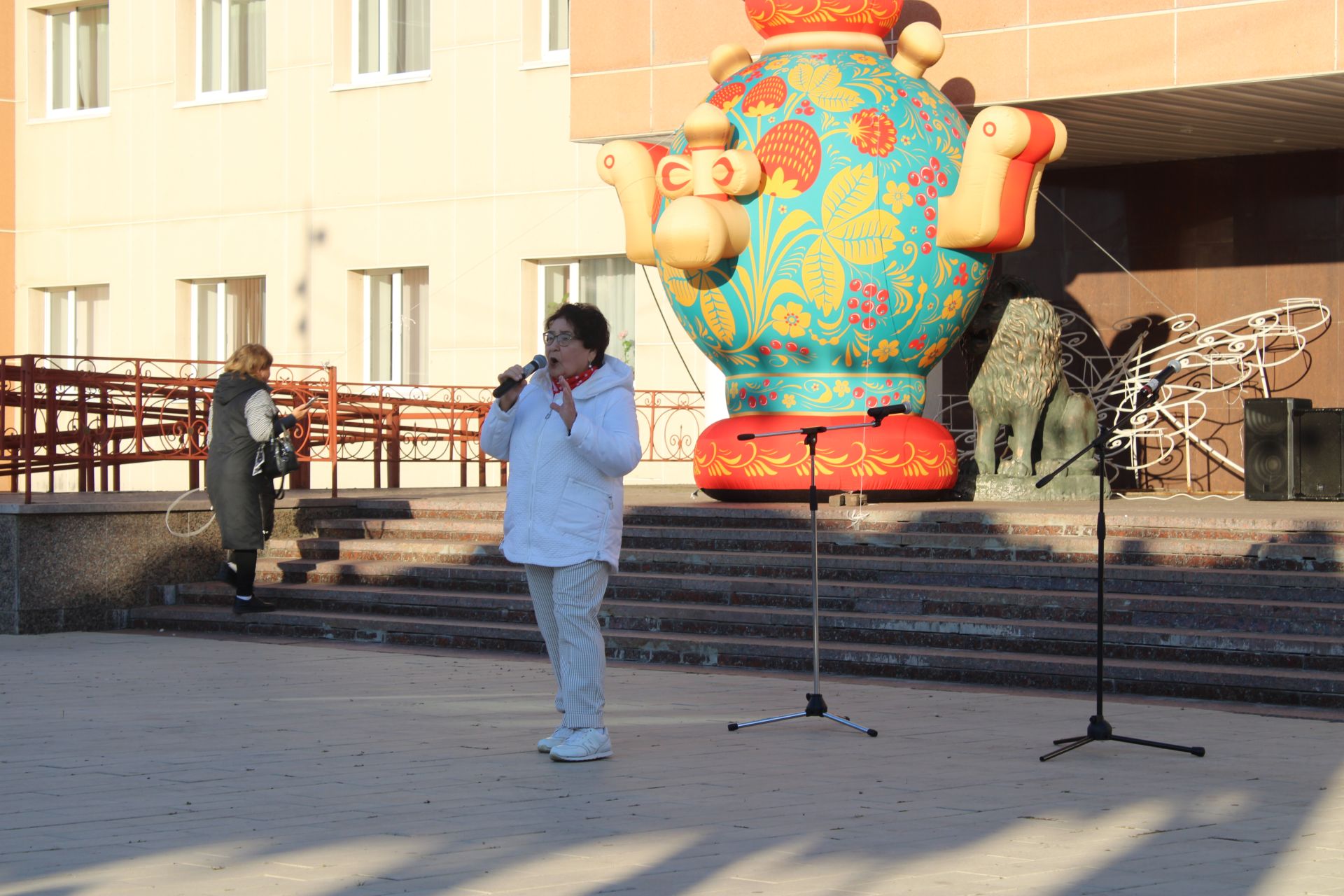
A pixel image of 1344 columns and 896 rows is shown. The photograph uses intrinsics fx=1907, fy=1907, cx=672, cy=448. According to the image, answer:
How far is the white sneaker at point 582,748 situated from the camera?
25.8 ft

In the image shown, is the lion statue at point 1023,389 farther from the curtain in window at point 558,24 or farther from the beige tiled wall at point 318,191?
the curtain in window at point 558,24

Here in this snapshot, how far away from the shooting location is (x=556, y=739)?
803 centimetres

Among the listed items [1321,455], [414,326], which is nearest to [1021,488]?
[1321,455]

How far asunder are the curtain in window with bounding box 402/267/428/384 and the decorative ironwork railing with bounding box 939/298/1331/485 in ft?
26.4

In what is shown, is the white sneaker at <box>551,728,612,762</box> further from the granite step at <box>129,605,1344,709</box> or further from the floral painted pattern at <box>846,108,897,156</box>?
the floral painted pattern at <box>846,108,897,156</box>

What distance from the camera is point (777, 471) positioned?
47.4 ft

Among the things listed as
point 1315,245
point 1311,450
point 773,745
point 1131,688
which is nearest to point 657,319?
point 1315,245

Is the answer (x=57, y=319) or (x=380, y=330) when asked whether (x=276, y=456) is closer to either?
(x=380, y=330)

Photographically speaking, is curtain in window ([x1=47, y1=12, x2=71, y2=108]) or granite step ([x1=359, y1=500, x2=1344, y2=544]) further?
curtain in window ([x1=47, y1=12, x2=71, y2=108])

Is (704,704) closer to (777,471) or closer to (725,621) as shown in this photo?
(725,621)

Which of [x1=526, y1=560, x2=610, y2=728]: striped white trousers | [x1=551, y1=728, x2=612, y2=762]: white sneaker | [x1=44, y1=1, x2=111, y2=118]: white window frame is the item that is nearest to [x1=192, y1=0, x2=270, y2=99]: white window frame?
[x1=44, y1=1, x2=111, y2=118]: white window frame

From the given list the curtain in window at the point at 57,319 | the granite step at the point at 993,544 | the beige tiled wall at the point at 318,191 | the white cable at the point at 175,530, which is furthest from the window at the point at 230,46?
the granite step at the point at 993,544

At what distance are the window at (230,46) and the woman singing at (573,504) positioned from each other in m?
18.9

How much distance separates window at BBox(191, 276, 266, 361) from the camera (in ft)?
84.7
